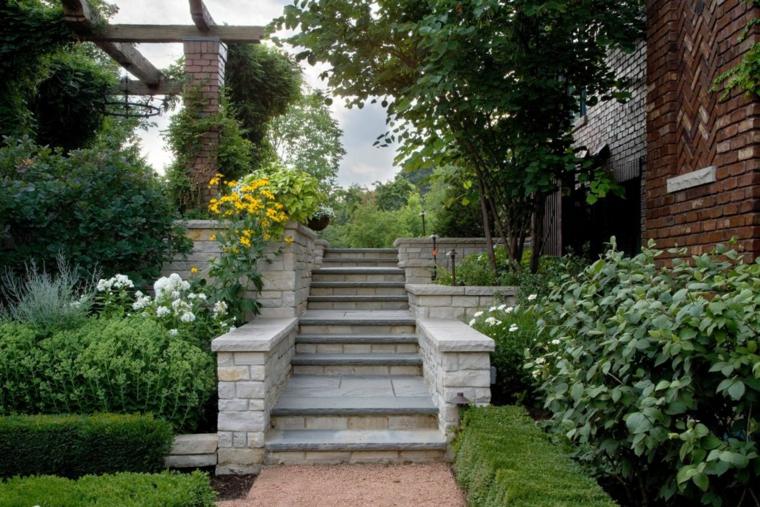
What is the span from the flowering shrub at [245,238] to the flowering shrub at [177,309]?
197 mm

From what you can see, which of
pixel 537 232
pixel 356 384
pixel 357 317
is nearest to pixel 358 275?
pixel 357 317

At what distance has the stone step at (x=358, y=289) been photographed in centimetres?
751

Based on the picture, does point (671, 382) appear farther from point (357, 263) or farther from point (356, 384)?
point (357, 263)

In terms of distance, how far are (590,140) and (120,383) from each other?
7.26 metres

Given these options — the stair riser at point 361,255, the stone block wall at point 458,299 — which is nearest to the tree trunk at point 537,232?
the stone block wall at point 458,299

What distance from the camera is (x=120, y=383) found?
3865mm

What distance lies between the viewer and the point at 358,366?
560cm

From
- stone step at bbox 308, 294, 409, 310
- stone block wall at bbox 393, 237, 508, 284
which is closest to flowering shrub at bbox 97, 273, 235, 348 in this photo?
stone step at bbox 308, 294, 409, 310

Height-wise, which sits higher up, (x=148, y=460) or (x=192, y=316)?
(x=192, y=316)

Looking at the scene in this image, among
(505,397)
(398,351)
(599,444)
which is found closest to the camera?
(599,444)

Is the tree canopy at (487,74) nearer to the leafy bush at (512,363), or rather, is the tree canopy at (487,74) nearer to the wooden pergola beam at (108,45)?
the leafy bush at (512,363)

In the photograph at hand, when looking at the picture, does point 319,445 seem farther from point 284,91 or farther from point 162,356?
point 284,91

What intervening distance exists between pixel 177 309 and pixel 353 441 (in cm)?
179

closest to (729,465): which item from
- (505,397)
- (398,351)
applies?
(505,397)
